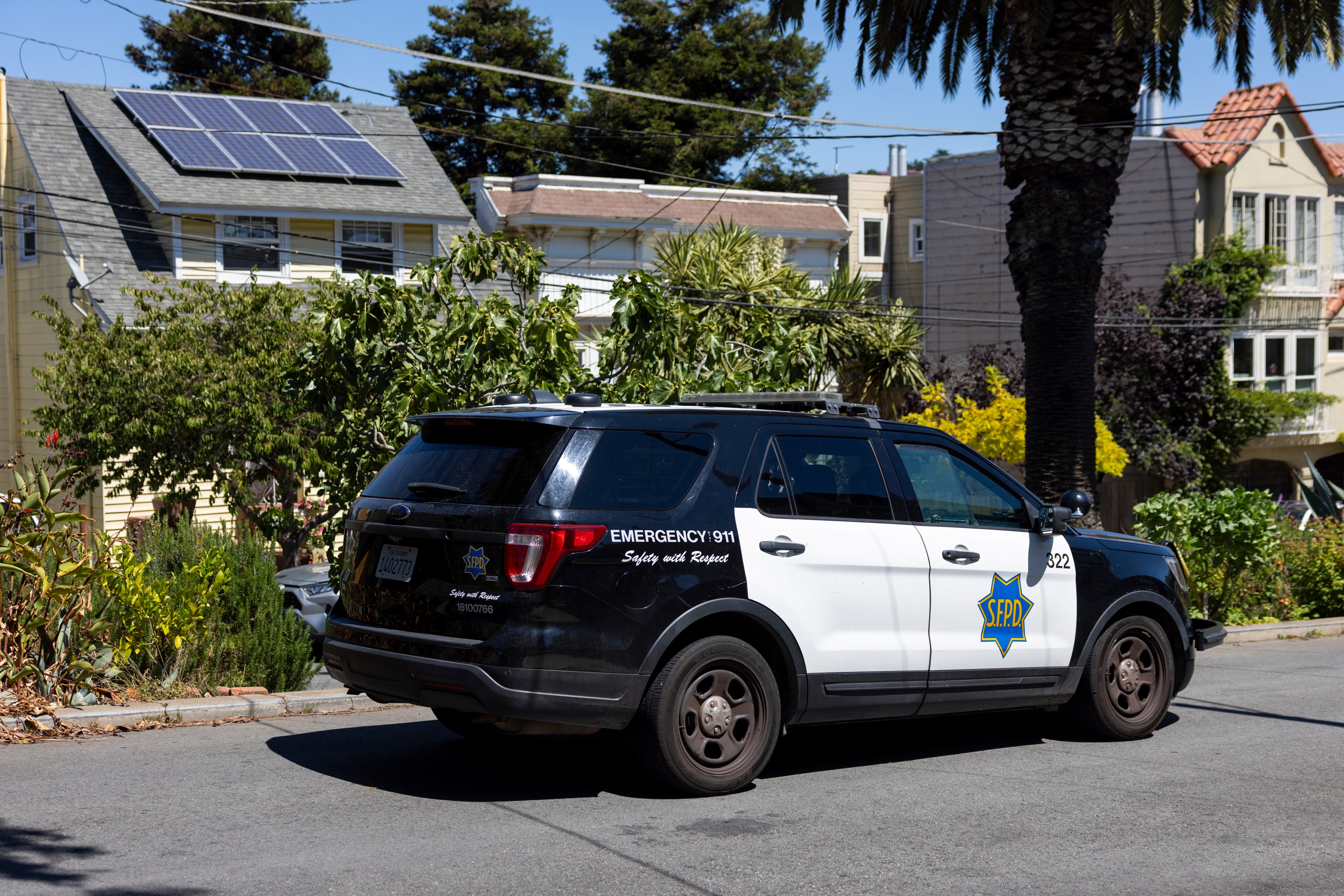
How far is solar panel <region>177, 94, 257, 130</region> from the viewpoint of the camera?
1045 inches

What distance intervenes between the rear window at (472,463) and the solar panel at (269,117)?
22016 mm

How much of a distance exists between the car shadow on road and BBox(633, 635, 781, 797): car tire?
0.22 meters

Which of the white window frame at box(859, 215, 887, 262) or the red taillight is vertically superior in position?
the white window frame at box(859, 215, 887, 262)

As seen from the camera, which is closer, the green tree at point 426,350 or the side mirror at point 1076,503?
the side mirror at point 1076,503

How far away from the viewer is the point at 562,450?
20.7 ft

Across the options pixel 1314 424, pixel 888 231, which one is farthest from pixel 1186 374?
pixel 888 231

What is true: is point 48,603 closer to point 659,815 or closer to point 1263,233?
point 659,815

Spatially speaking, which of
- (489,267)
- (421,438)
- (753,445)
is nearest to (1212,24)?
(489,267)

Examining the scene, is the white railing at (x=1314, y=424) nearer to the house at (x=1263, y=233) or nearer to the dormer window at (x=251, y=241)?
the house at (x=1263, y=233)

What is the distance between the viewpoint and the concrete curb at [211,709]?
798 centimetres

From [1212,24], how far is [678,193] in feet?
66.9

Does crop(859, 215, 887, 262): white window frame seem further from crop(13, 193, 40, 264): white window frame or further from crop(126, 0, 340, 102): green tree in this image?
crop(13, 193, 40, 264): white window frame

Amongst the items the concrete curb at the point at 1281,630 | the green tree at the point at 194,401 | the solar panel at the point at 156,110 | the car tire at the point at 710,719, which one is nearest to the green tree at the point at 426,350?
the green tree at the point at 194,401

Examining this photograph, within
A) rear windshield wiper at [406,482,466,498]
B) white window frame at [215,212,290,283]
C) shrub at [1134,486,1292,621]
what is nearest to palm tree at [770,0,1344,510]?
shrub at [1134,486,1292,621]
